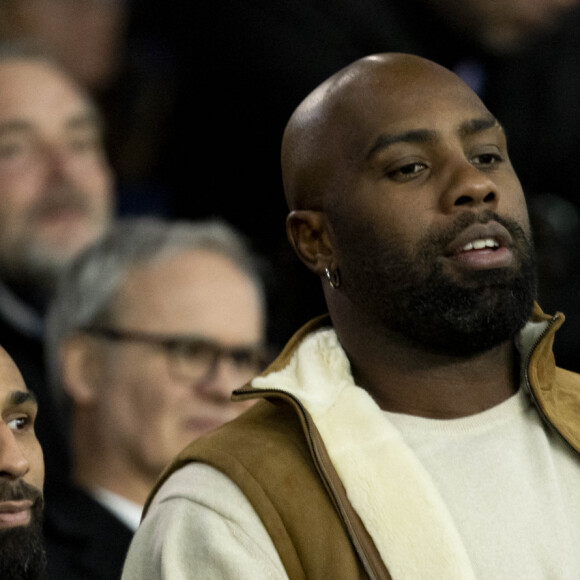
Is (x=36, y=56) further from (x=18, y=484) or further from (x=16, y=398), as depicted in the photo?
(x=18, y=484)

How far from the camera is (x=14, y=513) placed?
1.98 metres

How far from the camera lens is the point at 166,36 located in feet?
13.0

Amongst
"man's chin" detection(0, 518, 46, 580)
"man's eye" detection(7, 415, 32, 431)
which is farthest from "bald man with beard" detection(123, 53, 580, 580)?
"man's eye" detection(7, 415, 32, 431)

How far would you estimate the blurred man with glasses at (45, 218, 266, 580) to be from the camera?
3.12 metres

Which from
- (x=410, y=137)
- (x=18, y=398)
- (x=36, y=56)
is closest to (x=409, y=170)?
(x=410, y=137)

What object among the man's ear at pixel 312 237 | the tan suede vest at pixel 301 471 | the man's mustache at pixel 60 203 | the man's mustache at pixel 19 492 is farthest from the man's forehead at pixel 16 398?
the man's mustache at pixel 60 203

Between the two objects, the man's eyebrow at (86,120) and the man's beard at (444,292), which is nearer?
the man's beard at (444,292)

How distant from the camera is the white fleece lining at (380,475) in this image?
5.94 ft

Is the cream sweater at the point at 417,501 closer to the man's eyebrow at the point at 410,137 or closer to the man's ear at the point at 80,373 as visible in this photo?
the man's eyebrow at the point at 410,137

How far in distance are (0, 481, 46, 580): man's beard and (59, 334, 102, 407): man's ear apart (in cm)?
116

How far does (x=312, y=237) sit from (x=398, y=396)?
33 cm

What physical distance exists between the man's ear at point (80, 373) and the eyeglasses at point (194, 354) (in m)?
0.06

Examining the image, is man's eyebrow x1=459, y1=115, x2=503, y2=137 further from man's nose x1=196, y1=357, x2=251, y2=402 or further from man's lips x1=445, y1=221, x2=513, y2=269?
man's nose x1=196, y1=357, x2=251, y2=402

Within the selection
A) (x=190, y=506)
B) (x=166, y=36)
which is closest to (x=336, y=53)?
(x=166, y=36)
